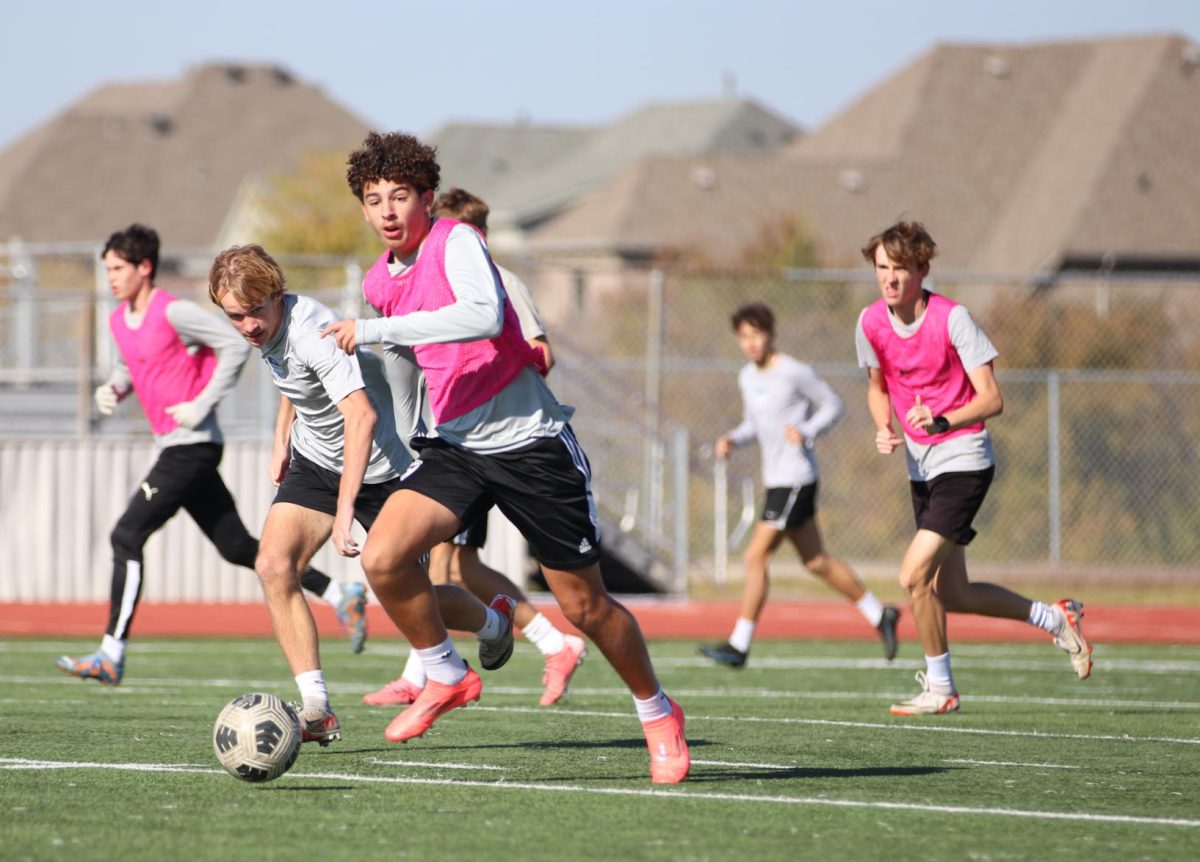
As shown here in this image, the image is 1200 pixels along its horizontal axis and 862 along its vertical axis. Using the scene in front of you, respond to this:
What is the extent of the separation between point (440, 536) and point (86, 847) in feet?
5.68

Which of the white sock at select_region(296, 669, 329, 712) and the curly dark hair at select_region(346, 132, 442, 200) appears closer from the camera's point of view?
the curly dark hair at select_region(346, 132, 442, 200)

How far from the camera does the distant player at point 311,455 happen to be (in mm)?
6730

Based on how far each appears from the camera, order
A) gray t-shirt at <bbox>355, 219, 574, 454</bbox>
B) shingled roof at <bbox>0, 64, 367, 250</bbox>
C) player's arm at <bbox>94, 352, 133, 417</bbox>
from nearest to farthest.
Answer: gray t-shirt at <bbox>355, 219, 574, 454</bbox> < player's arm at <bbox>94, 352, 133, 417</bbox> < shingled roof at <bbox>0, 64, 367, 250</bbox>

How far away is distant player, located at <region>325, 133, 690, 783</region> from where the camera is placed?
21.0 ft

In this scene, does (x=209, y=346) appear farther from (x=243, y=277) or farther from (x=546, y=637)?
(x=243, y=277)

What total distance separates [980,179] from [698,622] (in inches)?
1272

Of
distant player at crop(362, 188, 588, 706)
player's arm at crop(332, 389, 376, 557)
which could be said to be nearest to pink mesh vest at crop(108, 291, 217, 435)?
distant player at crop(362, 188, 588, 706)

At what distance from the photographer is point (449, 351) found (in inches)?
259

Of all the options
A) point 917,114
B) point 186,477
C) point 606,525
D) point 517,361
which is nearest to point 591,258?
point 917,114

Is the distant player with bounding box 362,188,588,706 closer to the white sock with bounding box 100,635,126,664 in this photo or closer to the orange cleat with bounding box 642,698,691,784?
the white sock with bounding box 100,635,126,664

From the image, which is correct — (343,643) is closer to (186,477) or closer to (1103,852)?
(186,477)

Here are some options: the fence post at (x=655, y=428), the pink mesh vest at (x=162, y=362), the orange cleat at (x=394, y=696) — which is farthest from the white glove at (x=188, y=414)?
the fence post at (x=655, y=428)

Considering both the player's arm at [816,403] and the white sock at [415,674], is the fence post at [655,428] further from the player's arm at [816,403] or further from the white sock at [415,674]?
the white sock at [415,674]

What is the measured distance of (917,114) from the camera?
49.0 meters
